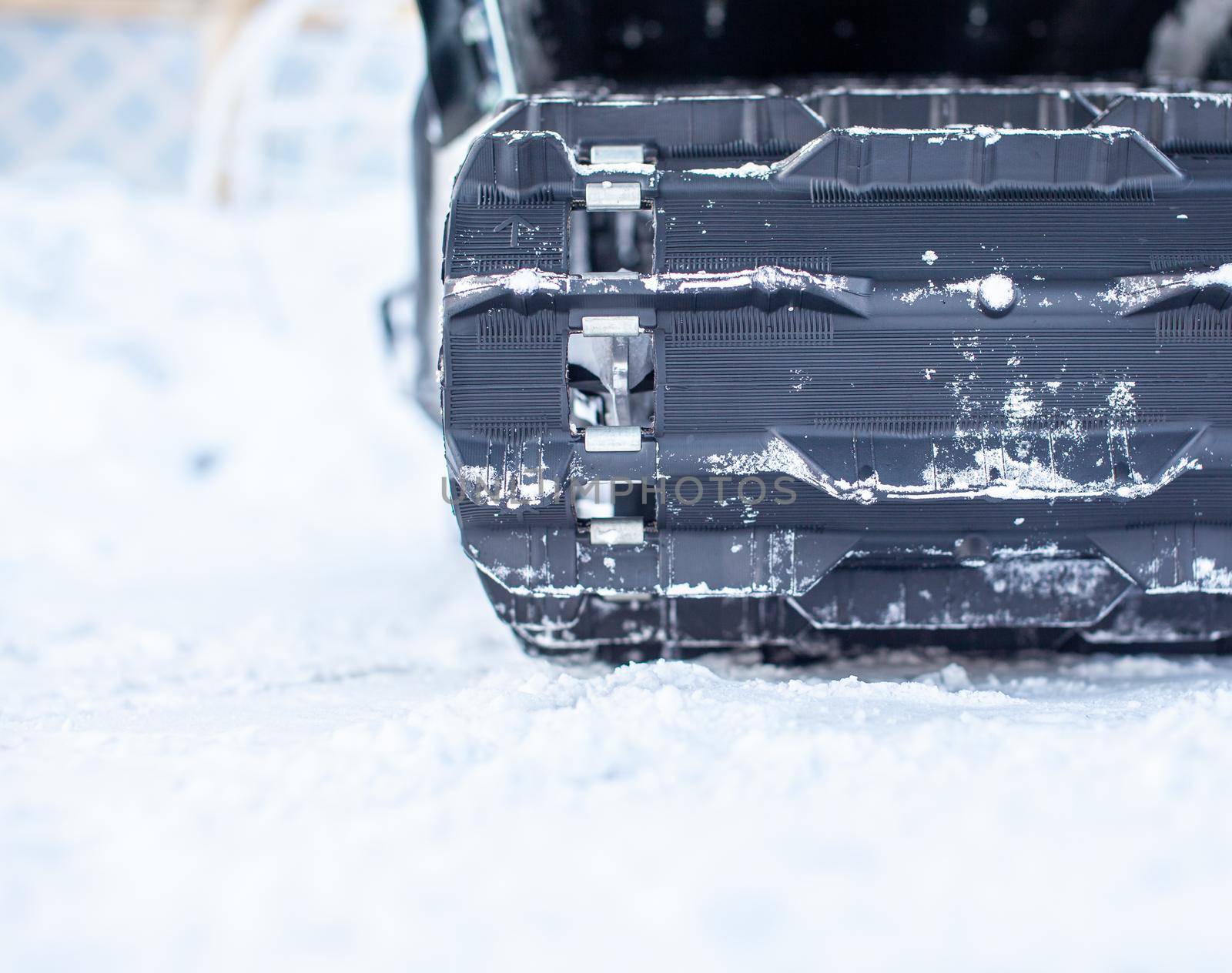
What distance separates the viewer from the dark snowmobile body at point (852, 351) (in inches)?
48.5

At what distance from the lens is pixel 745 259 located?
4.09 feet

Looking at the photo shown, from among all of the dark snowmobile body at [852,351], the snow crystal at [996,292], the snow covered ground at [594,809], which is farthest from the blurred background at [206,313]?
the snow crystal at [996,292]

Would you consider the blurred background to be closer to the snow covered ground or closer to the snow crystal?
the snow covered ground

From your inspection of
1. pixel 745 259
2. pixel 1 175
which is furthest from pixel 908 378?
pixel 1 175

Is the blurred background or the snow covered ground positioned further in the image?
the blurred background

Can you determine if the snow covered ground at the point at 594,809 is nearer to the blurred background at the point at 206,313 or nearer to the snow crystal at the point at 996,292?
the snow crystal at the point at 996,292

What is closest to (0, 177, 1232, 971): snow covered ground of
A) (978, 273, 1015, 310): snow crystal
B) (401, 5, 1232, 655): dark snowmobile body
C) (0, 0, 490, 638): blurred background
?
(401, 5, 1232, 655): dark snowmobile body

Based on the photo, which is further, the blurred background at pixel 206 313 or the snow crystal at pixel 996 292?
the blurred background at pixel 206 313

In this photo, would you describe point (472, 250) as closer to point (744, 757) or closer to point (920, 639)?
point (744, 757)

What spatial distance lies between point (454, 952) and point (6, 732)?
864 millimetres

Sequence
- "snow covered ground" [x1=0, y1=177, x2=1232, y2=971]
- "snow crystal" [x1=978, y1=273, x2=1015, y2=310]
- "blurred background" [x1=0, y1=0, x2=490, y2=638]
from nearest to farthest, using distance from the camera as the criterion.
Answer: "snow covered ground" [x1=0, y1=177, x2=1232, y2=971], "snow crystal" [x1=978, y1=273, x2=1015, y2=310], "blurred background" [x1=0, y1=0, x2=490, y2=638]

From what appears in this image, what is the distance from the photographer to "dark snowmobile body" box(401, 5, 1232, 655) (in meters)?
1.23

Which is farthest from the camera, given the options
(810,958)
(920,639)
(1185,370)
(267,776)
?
(920,639)

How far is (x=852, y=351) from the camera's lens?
125cm
